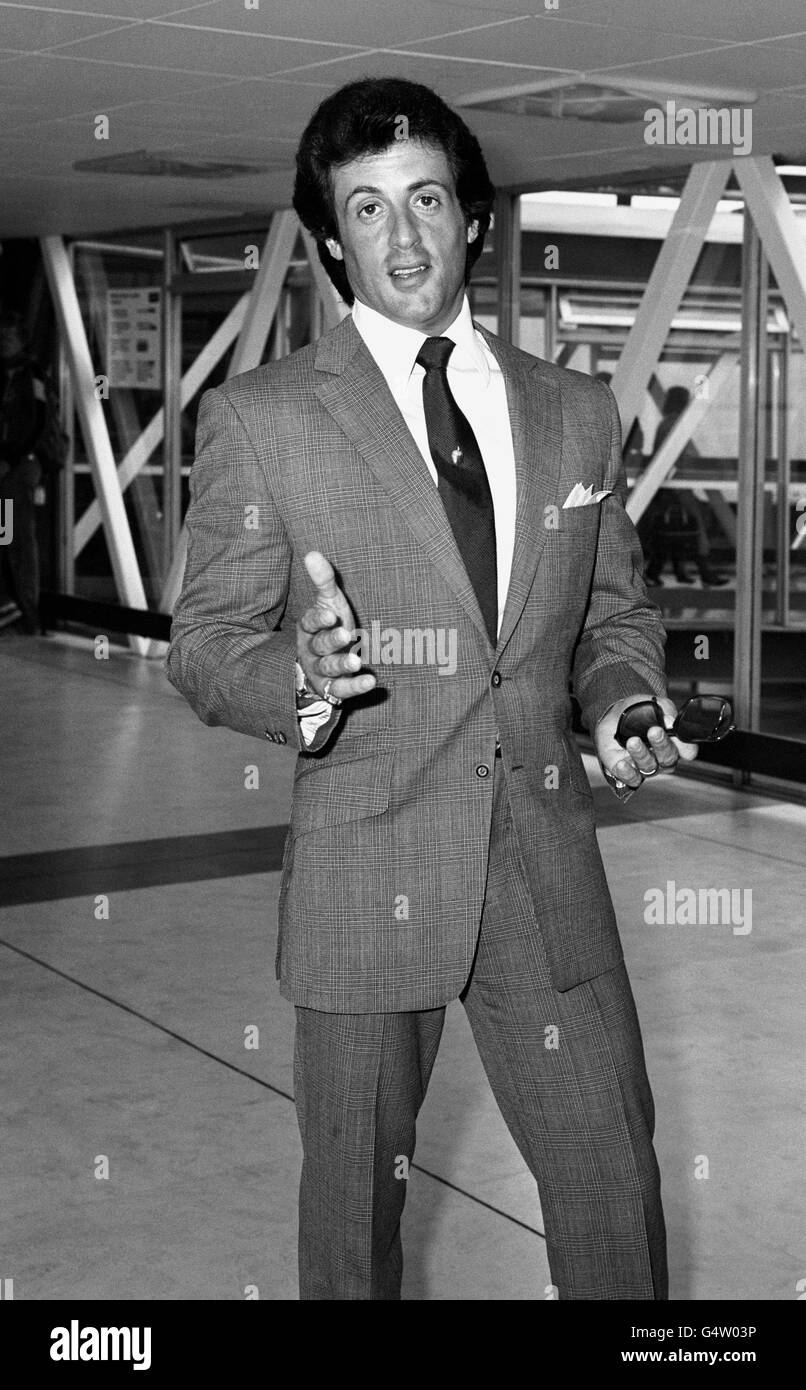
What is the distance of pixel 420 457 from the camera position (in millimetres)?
2059

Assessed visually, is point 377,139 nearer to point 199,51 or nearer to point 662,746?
point 662,746

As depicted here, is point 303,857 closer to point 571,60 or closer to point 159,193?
point 571,60

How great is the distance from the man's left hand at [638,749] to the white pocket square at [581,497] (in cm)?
25

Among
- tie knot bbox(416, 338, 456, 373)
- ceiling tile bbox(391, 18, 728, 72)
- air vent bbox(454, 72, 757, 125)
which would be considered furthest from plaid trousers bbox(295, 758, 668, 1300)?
air vent bbox(454, 72, 757, 125)

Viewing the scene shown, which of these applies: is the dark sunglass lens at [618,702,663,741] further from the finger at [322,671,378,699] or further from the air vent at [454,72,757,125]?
the air vent at [454,72,757,125]

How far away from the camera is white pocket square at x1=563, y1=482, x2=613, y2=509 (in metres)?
2.13

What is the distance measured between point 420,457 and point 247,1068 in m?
2.53

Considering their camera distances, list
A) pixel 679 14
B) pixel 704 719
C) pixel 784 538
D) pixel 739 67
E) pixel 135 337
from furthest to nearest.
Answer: pixel 135 337 < pixel 784 538 < pixel 739 67 < pixel 679 14 < pixel 704 719

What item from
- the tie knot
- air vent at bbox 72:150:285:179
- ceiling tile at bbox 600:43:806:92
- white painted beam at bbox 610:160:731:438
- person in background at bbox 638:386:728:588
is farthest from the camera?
air vent at bbox 72:150:285:179

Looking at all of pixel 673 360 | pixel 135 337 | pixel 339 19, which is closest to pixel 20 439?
pixel 135 337

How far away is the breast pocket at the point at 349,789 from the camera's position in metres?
2.04

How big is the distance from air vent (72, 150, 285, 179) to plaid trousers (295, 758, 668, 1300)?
23.4ft

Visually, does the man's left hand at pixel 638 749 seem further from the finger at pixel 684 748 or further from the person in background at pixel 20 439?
the person in background at pixel 20 439
